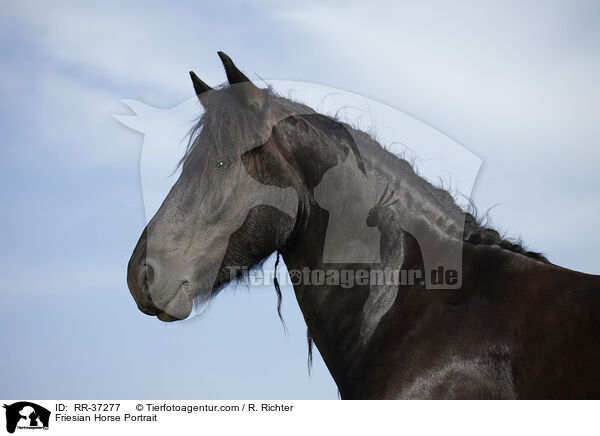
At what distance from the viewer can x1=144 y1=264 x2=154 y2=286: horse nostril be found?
3732 millimetres

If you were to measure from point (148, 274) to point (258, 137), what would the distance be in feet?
4.26

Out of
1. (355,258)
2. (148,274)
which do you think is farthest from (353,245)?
(148,274)

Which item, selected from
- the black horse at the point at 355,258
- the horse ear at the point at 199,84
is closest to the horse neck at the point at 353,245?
the black horse at the point at 355,258

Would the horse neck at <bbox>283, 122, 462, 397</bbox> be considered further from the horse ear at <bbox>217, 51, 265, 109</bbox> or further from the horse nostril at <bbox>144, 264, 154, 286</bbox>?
the horse nostril at <bbox>144, 264, 154, 286</bbox>

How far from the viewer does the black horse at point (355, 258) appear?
138 inches
